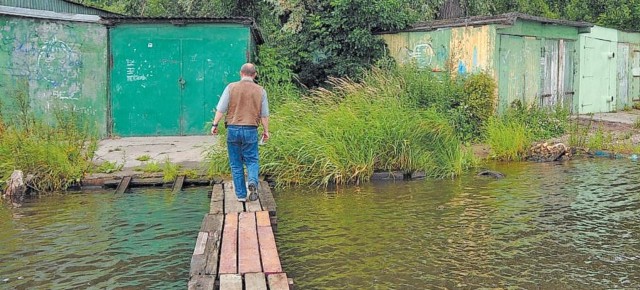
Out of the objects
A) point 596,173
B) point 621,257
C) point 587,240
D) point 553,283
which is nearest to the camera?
point 553,283

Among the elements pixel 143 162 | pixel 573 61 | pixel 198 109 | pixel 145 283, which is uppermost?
pixel 573 61

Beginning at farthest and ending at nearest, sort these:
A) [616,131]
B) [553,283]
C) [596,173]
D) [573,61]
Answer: [573,61], [616,131], [596,173], [553,283]

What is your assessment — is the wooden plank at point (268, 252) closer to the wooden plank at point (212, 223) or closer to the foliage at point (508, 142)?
the wooden plank at point (212, 223)

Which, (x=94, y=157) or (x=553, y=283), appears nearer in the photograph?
(x=553, y=283)

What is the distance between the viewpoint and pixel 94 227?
27.2ft

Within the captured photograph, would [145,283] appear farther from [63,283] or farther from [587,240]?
[587,240]

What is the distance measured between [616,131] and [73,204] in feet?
45.5

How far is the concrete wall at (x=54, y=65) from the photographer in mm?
13883

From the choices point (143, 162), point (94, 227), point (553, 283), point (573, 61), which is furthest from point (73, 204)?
point (573, 61)

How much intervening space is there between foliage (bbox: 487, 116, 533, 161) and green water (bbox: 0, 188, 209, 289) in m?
6.41

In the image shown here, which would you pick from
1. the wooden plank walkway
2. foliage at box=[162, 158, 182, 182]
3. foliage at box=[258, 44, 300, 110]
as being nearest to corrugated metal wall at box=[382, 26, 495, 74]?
foliage at box=[258, 44, 300, 110]

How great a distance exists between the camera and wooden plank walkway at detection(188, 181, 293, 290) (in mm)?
5387

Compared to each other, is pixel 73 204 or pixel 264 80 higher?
pixel 264 80

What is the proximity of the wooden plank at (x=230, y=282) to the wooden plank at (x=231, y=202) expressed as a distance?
98.0 inches
